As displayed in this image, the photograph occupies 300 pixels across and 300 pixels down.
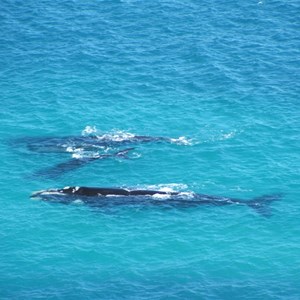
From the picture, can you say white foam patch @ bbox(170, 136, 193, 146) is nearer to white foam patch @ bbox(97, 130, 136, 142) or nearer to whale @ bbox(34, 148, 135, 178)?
white foam patch @ bbox(97, 130, 136, 142)

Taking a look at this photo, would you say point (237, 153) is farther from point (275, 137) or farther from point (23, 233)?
point (23, 233)

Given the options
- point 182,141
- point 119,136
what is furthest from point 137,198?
point 119,136

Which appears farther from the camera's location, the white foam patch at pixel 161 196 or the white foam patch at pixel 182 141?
the white foam patch at pixel 182 141

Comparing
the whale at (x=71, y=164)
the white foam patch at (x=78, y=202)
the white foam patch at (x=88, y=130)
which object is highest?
the white foam patch at (x=88, y=130)

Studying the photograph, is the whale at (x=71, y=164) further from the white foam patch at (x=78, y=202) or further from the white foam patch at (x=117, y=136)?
the white foam patch at (x=78, y=202)

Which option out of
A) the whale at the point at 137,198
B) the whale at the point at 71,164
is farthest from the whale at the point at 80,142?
the whale at the point at 137,198

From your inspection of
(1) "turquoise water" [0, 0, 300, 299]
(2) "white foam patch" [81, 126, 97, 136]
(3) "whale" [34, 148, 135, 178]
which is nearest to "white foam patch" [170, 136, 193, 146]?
(1) "turquoise water" [0, 0, 300, 299]
